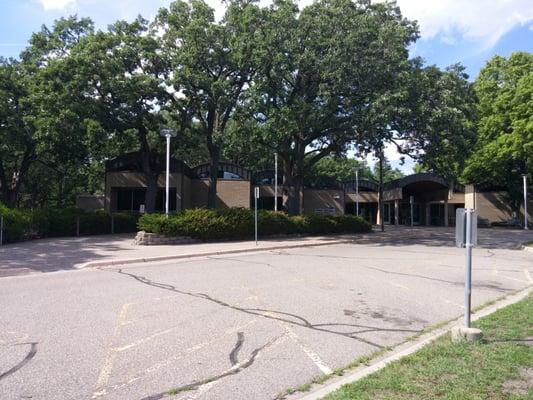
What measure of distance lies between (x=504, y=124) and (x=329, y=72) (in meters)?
28.7

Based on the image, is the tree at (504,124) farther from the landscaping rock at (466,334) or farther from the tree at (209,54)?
the landscaping rock at (466,334)

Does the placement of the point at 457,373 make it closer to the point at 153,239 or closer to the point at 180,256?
the point at 180,256

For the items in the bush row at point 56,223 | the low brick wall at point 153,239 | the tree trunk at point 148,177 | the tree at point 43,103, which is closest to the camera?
the bush row at point 56,223

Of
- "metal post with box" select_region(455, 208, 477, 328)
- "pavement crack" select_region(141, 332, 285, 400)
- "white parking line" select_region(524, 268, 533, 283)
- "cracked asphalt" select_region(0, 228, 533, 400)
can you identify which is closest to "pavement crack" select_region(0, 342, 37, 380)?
"cracked asphalt" select_region(0, 228, 533, 400)

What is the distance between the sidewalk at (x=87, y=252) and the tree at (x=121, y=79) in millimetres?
8101

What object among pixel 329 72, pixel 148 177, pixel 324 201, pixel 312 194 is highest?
pixel 329 72

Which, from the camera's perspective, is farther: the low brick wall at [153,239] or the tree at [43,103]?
the tree at [43,103]

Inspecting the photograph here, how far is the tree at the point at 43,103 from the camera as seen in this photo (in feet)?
89.2

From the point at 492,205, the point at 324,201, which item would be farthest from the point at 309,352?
the point at 492,205

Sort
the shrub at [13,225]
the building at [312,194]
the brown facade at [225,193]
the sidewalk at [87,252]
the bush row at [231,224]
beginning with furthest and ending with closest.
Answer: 1. the brown facade at [225,193]
2. the building at [312,194]
3. the bush row at [231,224]
4. the shrub at [13,225]
5. the sidewalk at [87,252]

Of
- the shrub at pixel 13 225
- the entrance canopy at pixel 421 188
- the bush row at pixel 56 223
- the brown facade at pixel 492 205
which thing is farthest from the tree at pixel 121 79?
the brown facade at pixel 492 205

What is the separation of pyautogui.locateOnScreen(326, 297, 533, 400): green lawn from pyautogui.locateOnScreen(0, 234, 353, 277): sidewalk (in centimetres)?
1152

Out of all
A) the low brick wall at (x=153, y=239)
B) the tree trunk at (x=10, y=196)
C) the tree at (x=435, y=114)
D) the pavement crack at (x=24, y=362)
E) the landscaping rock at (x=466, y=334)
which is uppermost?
the tree at (x=435, y=114)

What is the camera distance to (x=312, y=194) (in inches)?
1962
